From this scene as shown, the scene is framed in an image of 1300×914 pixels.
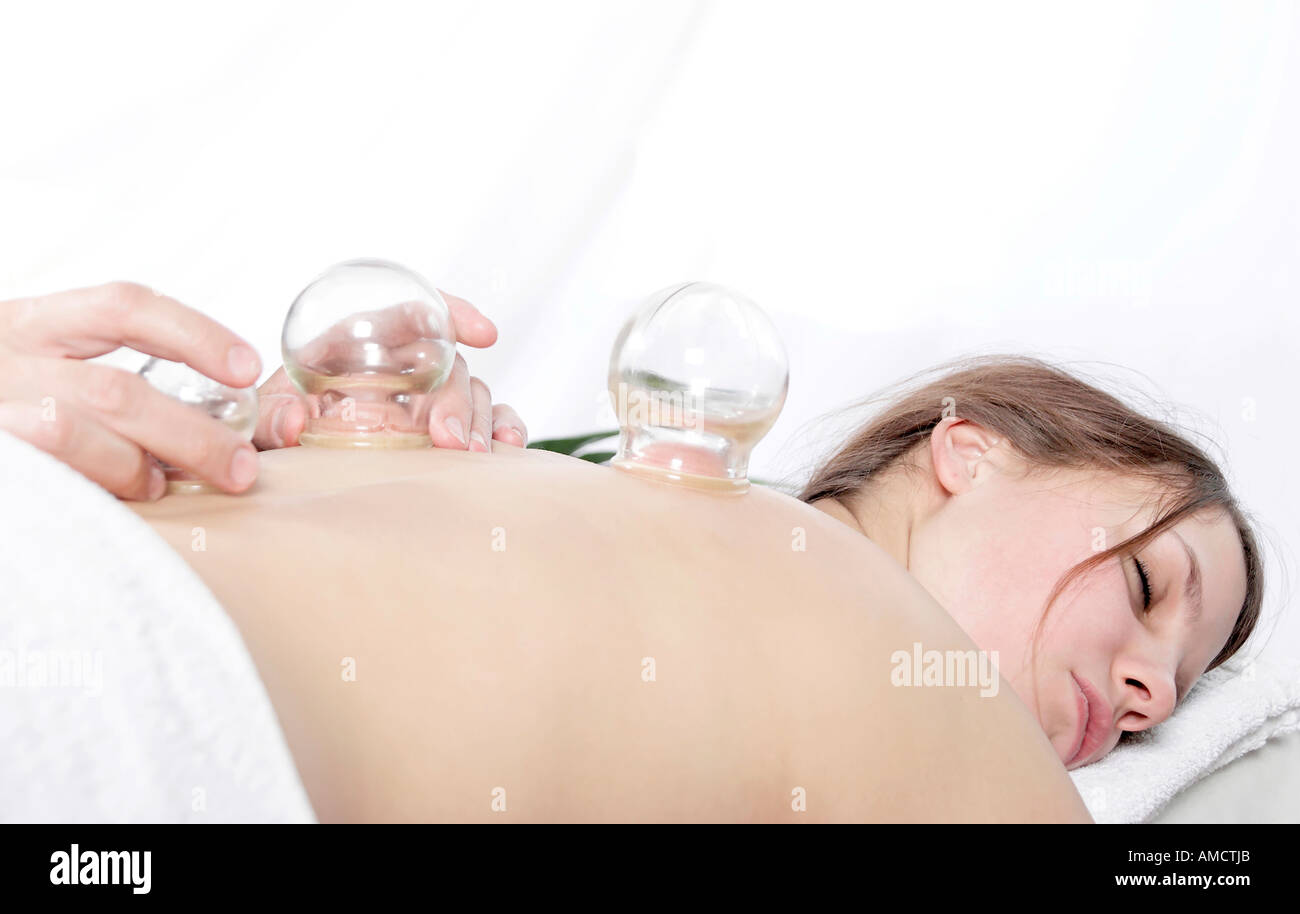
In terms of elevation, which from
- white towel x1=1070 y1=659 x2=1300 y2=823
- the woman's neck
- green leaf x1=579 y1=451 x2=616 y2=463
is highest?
green leaf x1=579 y1=451 x2=616 y2=463

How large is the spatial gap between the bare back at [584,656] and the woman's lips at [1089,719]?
0.41 meters

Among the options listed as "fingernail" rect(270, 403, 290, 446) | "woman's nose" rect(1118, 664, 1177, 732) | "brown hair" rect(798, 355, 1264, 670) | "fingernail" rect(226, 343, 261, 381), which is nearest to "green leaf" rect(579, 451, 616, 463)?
"brown hair" rect(798, 355, 1264, 670)

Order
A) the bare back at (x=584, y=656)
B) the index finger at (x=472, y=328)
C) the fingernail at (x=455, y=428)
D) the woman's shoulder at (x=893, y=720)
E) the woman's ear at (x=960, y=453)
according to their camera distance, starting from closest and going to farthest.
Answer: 1. the bare back at (x=584, y=656)
2. the woman's shoulder at (x=893, y=720)
3. the fingernail at (x=455, y=428)
4. the index finger at (x=472, y=328)
5. the woman's ear at (x=960, y=453)

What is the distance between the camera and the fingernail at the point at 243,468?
65 centimetres

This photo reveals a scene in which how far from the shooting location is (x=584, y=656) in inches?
23.4

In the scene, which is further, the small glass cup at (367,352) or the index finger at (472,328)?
the index finger at (472,328)

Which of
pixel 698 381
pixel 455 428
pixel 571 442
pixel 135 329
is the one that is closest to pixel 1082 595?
pixel 698 381

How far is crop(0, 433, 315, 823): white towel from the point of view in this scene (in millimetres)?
419

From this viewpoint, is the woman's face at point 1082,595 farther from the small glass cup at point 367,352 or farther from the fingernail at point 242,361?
the fingernail at point 242,361

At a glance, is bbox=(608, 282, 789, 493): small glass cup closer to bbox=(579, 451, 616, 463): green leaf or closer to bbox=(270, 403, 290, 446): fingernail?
bbox=(270, 403, 290, 446): fingernail

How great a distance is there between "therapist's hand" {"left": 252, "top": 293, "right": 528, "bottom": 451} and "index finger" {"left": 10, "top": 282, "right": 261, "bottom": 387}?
20cm

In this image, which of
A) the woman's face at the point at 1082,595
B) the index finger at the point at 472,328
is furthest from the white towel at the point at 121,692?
the woman's face at the point at 1082,595
